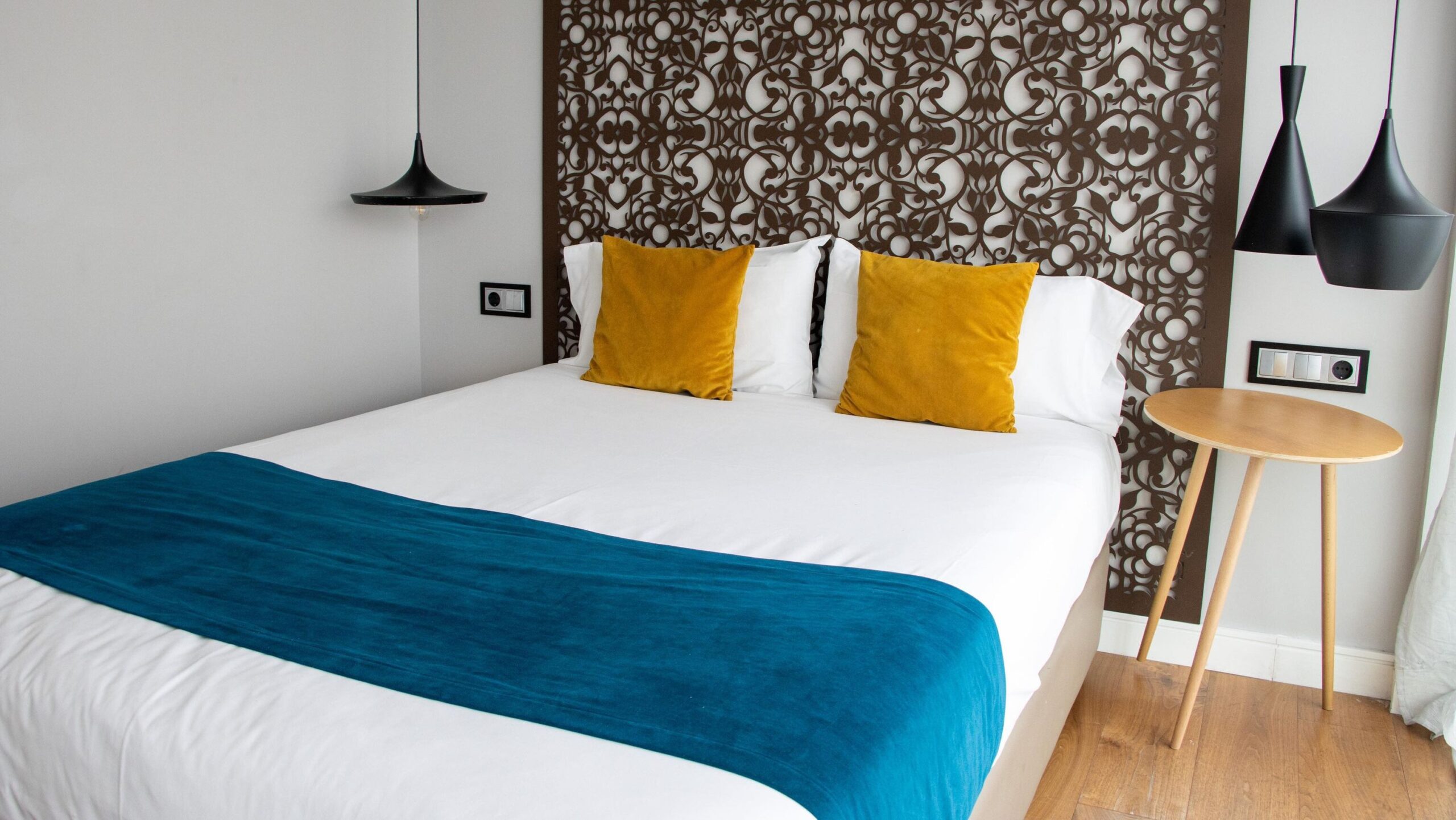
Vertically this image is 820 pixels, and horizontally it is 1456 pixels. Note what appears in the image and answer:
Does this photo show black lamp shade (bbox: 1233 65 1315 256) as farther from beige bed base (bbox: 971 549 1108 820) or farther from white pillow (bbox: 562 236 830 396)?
white pillow (bbox: 562 236 830 396)

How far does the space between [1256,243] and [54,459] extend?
2.89 metres

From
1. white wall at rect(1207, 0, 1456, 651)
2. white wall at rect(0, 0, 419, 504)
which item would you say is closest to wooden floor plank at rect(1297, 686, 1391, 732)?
white wall at rect(1207, 0, 1456, 651)

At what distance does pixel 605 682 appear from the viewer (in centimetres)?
128

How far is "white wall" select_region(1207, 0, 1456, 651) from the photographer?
2.49 m

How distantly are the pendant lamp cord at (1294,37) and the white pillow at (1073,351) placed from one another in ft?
2.16

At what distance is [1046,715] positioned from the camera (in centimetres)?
211

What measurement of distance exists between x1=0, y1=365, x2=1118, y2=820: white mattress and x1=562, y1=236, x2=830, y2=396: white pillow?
86mm

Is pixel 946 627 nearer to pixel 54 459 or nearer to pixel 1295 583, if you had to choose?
pixel 1295 583

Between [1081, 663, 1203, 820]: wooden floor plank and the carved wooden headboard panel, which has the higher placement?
the carved wooden headboard panel

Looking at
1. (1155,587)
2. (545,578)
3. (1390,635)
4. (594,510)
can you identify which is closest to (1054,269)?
(1155,587)

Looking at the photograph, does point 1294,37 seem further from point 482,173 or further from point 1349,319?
point 482,173

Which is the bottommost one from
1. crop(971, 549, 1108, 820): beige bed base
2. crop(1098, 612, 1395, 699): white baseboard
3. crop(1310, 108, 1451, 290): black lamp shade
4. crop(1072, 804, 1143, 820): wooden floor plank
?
crop(1072, 804, 1143, 820): wooden floor plank

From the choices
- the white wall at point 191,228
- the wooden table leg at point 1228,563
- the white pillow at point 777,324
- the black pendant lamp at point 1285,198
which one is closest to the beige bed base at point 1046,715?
the wooden table leg at point 1228,563

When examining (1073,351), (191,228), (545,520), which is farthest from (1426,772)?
(191,228)
